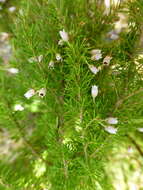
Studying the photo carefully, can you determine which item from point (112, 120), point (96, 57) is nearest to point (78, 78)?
point (96, 57)

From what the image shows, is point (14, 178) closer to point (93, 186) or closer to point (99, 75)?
point (93, 186)

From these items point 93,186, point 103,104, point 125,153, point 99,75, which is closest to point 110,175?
point 125,153

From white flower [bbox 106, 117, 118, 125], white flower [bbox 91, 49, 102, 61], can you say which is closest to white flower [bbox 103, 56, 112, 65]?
white flower [bbox 91, 49, 102, 61]

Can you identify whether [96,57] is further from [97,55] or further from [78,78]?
[78,78]

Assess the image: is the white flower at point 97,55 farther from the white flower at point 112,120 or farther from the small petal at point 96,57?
the white flower at point 112,120

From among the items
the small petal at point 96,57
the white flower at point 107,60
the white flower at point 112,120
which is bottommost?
the white flower at point 112,120

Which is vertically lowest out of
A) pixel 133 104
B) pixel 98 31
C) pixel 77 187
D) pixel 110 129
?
pixel 77 187

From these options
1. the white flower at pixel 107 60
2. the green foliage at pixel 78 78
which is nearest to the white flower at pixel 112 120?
the green foliage at pixel 78 78

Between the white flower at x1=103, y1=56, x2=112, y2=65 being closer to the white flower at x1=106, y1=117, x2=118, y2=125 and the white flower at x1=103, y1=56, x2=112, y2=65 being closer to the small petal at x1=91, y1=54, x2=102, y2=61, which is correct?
the small petal at x1=91, y1=54, x2=102, y2=61
